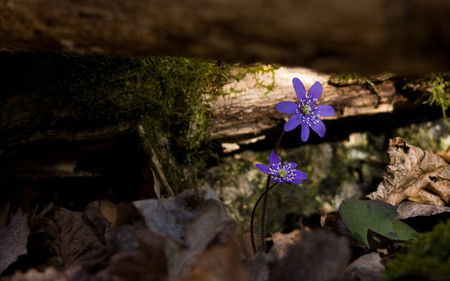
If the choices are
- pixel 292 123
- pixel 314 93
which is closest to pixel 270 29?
pixel 292 123

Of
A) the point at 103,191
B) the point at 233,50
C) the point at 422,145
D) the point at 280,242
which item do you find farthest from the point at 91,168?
the point at 422,145

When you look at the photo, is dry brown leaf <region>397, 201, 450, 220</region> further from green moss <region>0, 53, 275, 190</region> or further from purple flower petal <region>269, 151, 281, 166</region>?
green moss <region>0, 53, 275, 190</region>

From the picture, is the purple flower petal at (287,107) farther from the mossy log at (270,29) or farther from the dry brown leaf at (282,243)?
the mossy log at (270,29)

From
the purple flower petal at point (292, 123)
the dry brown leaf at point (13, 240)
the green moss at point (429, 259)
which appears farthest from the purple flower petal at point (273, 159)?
the dry brown leaf at point (13, 240)

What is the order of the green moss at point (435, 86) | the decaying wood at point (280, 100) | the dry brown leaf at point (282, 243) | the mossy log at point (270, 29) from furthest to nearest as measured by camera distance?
the green moss at point (435, 86)
the decaying wood at point (280, 100)
the dry brown leaf at point (282, 243)
the mossy log at point (270, 29)

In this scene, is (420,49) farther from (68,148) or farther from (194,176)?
(68,148)

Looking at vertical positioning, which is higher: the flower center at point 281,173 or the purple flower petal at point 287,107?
the purple flower petal at point 287,107
